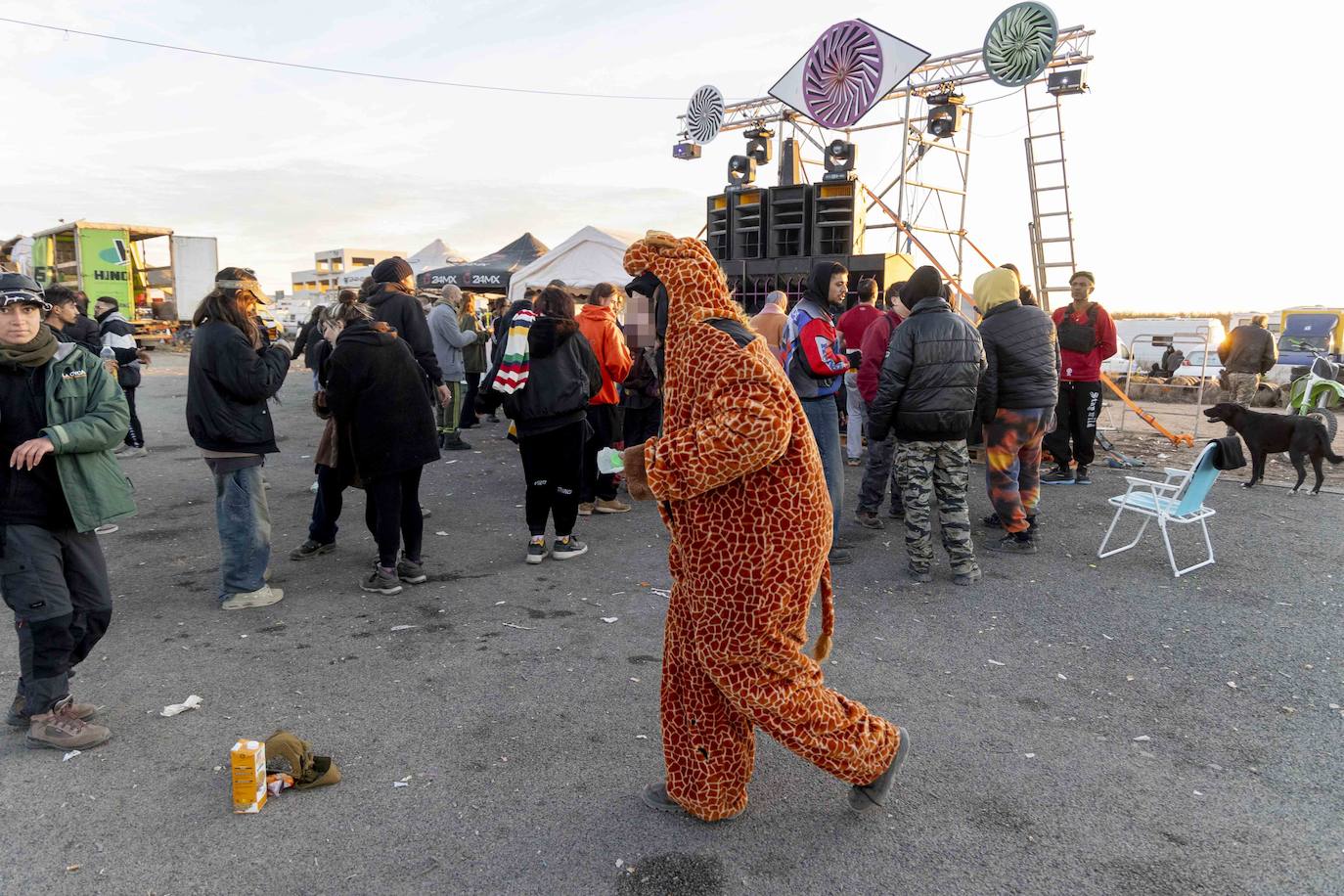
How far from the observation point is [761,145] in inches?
627

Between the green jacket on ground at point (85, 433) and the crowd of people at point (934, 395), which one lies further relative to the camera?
the crowd of people at point (934, 395)

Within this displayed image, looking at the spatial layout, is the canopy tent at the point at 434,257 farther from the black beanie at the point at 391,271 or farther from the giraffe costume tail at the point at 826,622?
the giraffe costume tail at the point at 826,622

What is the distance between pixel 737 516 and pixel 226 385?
10.7 feet

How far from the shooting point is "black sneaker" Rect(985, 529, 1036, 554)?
5.92 m

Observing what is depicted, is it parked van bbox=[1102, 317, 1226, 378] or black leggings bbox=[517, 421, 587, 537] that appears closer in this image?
black leggings bbox=[517, 421, 587, 537]

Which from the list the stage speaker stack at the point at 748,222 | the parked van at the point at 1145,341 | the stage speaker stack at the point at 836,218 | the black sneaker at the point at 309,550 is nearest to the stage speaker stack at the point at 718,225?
the stage speaker stack at the point at 748,222

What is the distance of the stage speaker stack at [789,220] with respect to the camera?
10.5 metres

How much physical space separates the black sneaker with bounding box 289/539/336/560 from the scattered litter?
215cm

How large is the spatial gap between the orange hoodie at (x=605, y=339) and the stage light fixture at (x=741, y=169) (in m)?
8.16

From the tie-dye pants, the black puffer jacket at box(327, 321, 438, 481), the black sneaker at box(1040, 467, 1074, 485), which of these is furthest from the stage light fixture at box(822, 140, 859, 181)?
the black puffer jacket at box(327, 321, 438, 481)

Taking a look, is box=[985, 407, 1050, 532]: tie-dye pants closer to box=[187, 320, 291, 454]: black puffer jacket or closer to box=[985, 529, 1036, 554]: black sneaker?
box=[985, 529, 1036, 554]: black sneaker

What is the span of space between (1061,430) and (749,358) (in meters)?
7.00

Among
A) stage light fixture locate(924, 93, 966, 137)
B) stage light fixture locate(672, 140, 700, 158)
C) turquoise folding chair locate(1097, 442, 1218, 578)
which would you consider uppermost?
stage light fixture locate(672, 140, 700, 158)

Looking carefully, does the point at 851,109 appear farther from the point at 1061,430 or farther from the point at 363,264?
the point at 363,264
